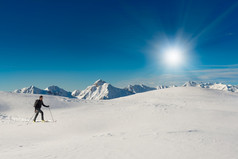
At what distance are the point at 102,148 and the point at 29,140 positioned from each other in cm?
494

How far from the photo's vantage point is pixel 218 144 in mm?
7809

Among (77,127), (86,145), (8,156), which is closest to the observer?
(8,156)

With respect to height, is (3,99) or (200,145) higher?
(3,99)

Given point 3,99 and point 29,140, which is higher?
point 3,99

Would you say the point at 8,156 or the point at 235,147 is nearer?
the point at 8,156

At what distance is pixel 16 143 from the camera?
26.6 ft

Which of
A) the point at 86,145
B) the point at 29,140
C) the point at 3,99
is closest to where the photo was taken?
the point at 86,145

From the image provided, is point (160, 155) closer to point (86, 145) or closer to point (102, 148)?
point (102, 148)

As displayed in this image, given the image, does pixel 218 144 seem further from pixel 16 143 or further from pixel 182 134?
pixel 16 143

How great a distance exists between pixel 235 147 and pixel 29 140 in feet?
36.0

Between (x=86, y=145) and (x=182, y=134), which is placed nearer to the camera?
(x=86, y=145)

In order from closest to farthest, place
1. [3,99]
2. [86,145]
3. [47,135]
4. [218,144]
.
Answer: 1. [86,145]
2. [218,144]
3. [47,135]
4. [3,99]

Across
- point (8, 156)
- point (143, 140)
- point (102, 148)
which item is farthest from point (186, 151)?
point (8, 156)

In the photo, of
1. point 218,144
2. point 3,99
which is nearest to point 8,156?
point 218,144
